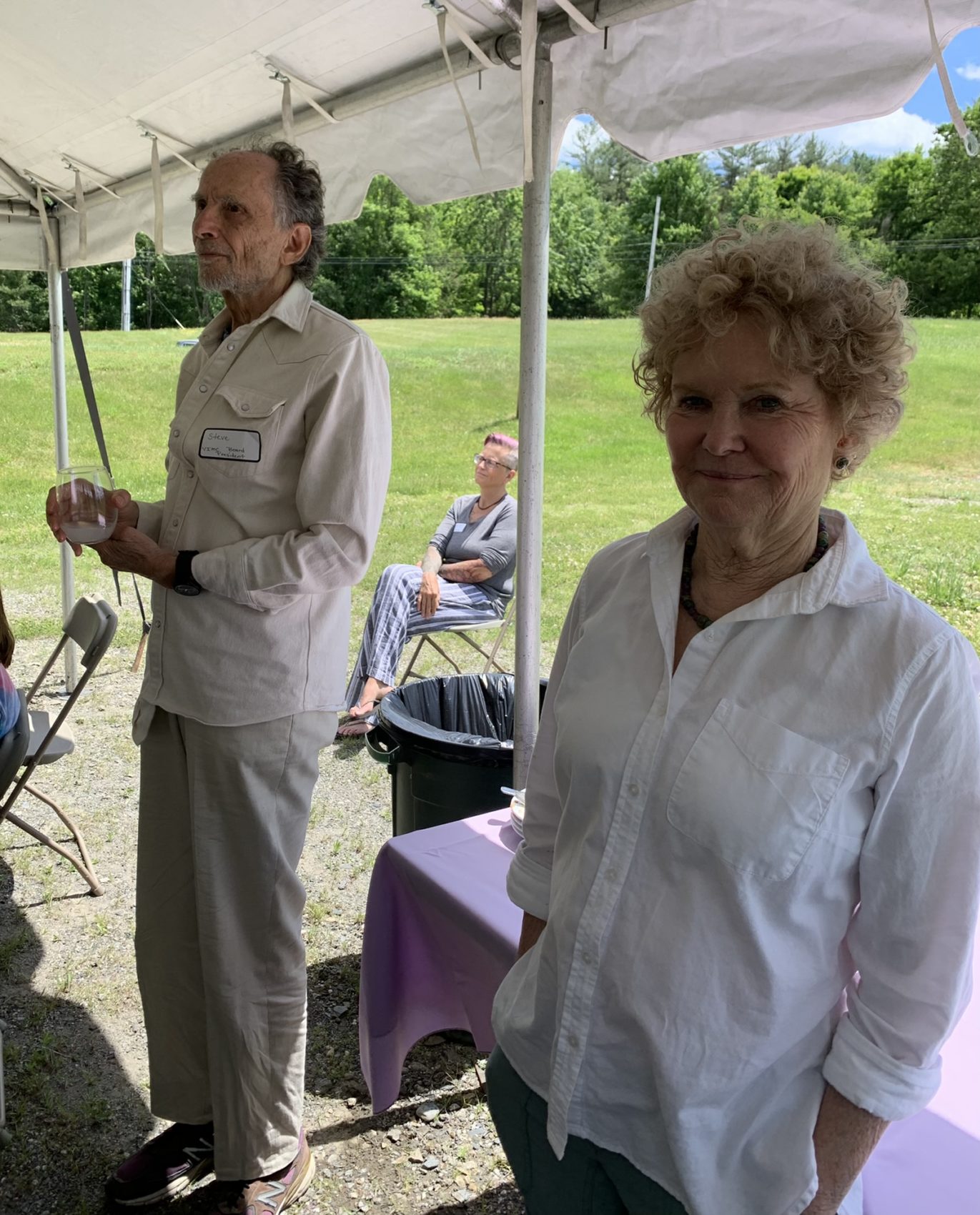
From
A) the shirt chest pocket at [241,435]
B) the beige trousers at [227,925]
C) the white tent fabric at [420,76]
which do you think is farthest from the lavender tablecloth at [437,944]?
the white tent fabric at [420,76]

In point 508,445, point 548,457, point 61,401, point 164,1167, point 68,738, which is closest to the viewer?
point 164,1167

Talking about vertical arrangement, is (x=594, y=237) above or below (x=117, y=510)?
above

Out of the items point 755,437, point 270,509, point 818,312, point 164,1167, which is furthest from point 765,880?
point 164,1167

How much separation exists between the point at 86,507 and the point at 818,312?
1398 millimetres

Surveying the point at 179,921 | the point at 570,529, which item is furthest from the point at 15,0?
the point at 570,529

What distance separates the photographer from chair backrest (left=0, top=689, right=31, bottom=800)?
6.97 ft

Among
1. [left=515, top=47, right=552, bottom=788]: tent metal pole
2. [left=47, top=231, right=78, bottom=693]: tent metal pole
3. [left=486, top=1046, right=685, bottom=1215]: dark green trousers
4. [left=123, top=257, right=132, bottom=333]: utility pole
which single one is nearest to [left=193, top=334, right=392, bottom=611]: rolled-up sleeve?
[left=515, top=47, right=552, bottom=788]: tent metal pole

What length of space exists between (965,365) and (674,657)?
2613cm

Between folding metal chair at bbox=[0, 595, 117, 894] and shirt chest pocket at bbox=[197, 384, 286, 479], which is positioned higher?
shirt chest pocket at bbox=[197, 384, 286, 479]

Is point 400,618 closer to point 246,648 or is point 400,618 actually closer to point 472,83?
point 472,83

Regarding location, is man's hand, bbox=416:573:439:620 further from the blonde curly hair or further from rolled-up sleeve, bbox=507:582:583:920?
the blonde curly hair

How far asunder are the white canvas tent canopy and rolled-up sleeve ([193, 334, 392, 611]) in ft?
2.24

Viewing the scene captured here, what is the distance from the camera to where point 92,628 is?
3.04m

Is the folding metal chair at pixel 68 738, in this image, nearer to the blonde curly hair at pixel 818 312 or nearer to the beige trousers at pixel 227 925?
the beige trousers at pixel 227 925
